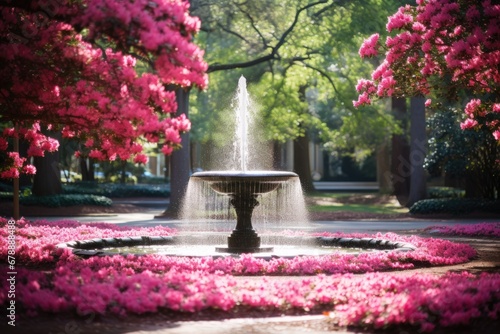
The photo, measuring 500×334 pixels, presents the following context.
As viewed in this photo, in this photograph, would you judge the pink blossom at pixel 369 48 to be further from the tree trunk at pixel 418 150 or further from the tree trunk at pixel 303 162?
the tree trunk at pixel 303 162

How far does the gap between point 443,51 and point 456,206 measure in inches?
613

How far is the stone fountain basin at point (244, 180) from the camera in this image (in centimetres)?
1470

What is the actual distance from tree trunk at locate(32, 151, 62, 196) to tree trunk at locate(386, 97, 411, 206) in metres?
16.2

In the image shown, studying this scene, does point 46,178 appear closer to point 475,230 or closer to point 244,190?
point 475,230

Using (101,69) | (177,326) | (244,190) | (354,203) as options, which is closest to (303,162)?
(354,203)

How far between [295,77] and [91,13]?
102 ft

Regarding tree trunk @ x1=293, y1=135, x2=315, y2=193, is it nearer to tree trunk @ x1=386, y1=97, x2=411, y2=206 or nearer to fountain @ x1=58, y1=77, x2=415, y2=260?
tree trunk @ x1=386, y1=97, x2=411, y2=206

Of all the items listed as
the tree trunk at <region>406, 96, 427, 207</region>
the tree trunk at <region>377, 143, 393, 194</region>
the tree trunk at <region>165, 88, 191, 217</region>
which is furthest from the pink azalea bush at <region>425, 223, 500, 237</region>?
the tree trunk at <region>377, 143, 393, 194</region>

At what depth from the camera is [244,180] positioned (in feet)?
48.6

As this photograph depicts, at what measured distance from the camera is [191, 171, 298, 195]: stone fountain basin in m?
14.7

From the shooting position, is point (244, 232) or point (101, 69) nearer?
point (101, 69)

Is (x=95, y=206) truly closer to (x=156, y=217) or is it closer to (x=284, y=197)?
(x=156, y=217)

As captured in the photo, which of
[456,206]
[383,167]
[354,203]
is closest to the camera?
[456,206]

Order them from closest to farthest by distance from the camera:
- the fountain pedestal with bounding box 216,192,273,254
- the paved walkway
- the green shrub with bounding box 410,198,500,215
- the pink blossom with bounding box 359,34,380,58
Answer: the paved walkway < the fountain pedestal with bounding box 216,192,273,254 < the pink blossom with bounding box 359,34,380,58 < the green shrub with bounding box 410,198,500,215
